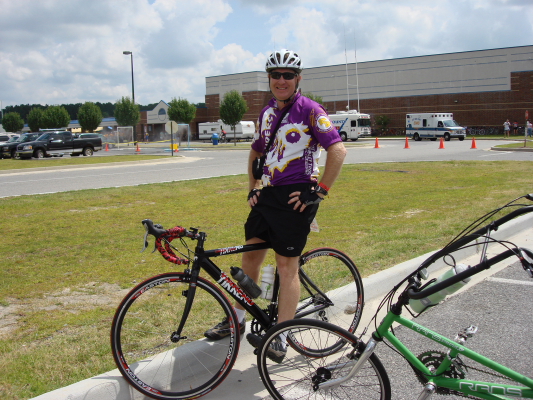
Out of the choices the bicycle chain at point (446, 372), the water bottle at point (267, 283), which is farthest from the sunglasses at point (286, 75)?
the bicycle chain at point (446, 372)

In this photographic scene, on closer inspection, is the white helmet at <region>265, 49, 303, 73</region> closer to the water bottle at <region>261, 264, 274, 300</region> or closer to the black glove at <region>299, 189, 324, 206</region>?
the black glove at <region>299, 189, 324, 206</region>

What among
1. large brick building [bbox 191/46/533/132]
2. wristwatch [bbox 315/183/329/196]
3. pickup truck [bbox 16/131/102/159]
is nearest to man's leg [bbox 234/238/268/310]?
wristwatch [bbox 315/183/329/196]

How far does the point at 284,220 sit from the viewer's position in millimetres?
3445

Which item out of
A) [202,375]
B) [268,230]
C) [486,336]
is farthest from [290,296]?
[486,336]

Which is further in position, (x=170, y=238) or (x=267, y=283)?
(x=267, y=283)

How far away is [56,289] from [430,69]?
64.4 meters

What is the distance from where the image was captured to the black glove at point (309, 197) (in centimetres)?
334

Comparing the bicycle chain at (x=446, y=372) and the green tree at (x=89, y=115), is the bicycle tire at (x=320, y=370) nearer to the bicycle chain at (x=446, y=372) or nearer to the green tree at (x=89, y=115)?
the bicycle chain at (x=446, y=372)

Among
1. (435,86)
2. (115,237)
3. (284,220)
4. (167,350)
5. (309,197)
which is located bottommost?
(167,350)

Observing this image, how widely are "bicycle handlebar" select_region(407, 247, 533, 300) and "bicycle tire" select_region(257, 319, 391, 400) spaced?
41 cm

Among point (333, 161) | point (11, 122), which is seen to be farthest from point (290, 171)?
point (11, 122)

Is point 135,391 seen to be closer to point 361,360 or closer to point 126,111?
point 361,360

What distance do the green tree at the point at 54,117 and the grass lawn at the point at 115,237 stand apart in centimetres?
5846

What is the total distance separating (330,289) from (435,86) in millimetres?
63522
